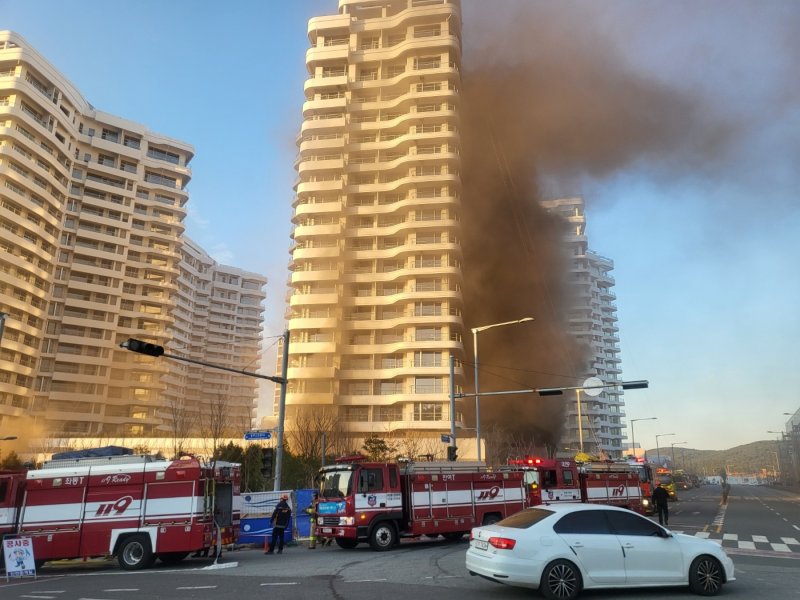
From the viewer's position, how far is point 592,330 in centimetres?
12031

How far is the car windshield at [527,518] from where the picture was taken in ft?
29.0

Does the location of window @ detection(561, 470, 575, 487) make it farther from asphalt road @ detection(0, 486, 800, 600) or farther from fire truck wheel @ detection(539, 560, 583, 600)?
fire truck wheel @ detection(539, 560, 583, 600)

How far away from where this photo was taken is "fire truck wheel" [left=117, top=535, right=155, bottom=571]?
14102mm

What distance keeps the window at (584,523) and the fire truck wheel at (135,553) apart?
1025 centimetres

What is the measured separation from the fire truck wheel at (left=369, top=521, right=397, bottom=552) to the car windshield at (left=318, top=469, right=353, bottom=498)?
1.34 metres

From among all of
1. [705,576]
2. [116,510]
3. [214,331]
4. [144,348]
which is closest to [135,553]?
[116,510]

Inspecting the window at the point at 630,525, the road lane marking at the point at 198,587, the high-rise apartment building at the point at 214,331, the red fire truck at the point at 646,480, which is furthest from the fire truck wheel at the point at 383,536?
the high-rise apartment building at the point at 214,331

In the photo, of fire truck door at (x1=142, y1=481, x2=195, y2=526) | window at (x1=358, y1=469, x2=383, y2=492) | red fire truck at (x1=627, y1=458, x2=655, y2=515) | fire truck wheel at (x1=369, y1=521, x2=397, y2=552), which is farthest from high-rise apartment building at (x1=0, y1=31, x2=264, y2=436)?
fire truck wheel at (x1=369, y1=521, x2=397, y2=552)

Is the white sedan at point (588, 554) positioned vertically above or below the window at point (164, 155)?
below

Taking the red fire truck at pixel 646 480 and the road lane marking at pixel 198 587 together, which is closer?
the road lane marking at pixel 198 587

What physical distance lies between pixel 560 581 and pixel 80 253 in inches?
3343

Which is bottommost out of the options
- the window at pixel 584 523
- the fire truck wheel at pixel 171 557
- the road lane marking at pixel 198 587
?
the fire truck wheel at pixel 171 557

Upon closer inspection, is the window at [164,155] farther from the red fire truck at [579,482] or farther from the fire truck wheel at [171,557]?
the fire truck wheel at [171,557]

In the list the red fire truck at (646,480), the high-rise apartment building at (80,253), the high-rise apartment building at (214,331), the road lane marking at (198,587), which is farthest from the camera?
the high-rise apartment building at (214,331)
